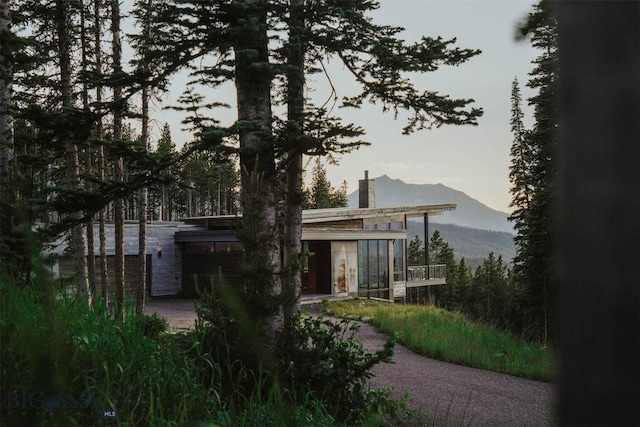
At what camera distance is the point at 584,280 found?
1478 millimetres

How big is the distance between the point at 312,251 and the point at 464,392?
51.2ft

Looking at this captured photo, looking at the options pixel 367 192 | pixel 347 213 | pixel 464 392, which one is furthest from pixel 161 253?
pixel 464 392

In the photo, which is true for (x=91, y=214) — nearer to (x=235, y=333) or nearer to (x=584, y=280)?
(x=235, y=333)

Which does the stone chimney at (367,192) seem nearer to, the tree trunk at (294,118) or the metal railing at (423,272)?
the metal railing at (423,272)

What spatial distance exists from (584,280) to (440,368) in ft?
36.0

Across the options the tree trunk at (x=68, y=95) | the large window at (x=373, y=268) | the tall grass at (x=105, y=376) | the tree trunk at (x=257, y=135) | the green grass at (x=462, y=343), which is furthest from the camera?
the large window at (x=373, y=268)

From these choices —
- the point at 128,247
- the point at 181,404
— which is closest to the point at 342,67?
the point at 181,404

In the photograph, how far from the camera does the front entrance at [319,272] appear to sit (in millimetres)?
25219

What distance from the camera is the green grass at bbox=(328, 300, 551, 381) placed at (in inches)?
479

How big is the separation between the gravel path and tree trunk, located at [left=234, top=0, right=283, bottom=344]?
2.53 m

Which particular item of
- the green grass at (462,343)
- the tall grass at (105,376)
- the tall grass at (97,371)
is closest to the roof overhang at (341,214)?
the green grass at (462,343)

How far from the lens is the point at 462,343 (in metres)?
13.6

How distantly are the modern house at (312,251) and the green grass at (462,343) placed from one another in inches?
268

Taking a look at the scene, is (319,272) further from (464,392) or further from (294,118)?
(294,118)
